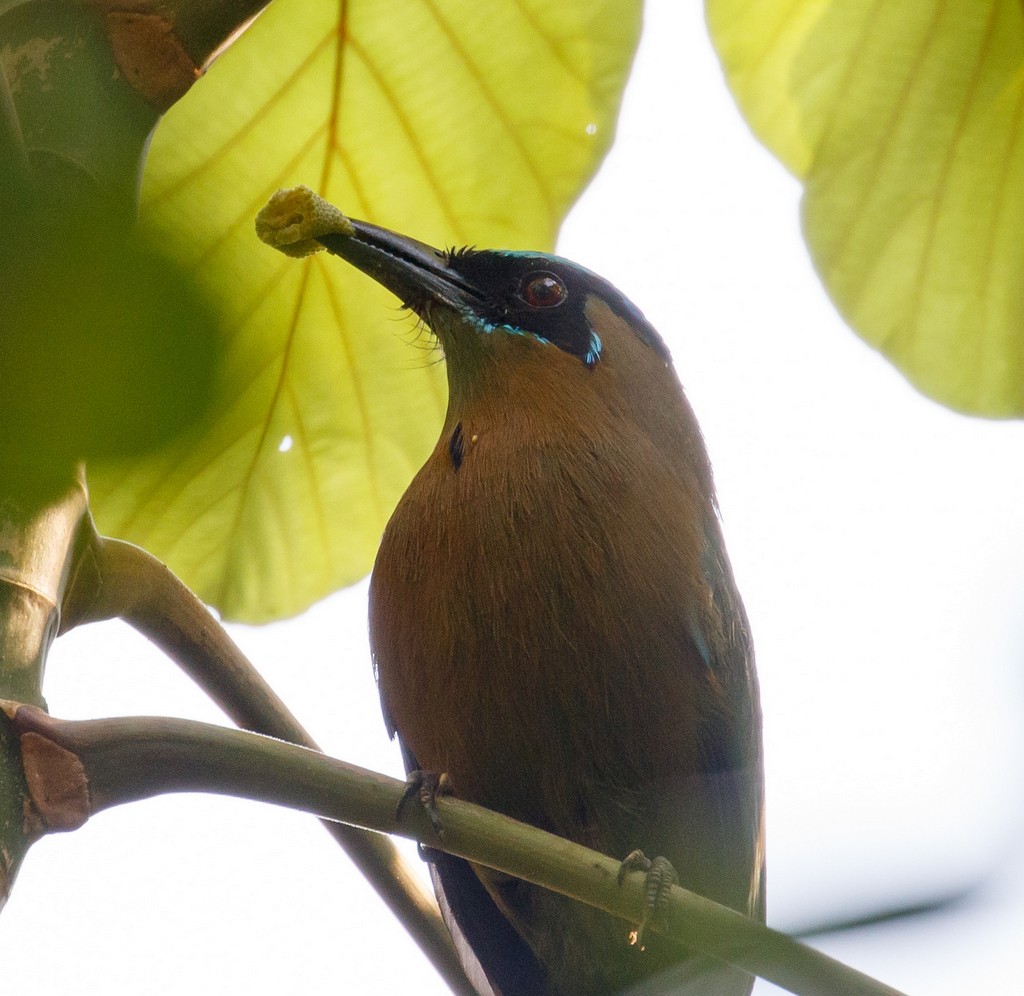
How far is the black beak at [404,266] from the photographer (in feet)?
9.09

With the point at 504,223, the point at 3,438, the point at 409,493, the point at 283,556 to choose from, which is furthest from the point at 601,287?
the point at 3,438

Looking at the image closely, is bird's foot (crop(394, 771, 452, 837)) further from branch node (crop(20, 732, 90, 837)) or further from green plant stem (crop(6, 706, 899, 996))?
branch node (crop(20, 732, 90, 837))

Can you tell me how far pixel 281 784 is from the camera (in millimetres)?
1509

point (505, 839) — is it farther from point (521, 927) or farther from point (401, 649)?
point (521, 927)

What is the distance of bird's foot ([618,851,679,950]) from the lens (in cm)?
196

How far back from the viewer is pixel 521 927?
115 inches

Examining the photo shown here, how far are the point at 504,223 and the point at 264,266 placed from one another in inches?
21.0

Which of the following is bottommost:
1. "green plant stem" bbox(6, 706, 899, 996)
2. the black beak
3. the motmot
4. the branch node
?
the branch node

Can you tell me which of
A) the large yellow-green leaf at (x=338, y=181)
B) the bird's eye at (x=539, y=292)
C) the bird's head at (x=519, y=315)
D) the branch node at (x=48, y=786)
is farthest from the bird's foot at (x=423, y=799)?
the bird's eye at (x=539, y=292)

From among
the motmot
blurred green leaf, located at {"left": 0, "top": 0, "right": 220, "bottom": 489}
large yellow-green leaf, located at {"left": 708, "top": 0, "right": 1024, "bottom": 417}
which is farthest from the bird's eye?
blurred green leaf, located at {"left": 0, "top": 0, "right": 220, "bottom": 489}

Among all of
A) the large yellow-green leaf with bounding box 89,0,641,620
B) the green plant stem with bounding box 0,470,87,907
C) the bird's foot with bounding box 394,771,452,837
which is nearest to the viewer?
the green plant stem with bounding box 0,470,87,907

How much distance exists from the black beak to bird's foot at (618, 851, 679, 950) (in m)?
1.32

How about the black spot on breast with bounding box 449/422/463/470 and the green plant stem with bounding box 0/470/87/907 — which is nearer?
the green plant stem with bounding box 0/470/87/907

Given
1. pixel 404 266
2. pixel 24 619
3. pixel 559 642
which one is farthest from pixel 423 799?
pixel 404 266
